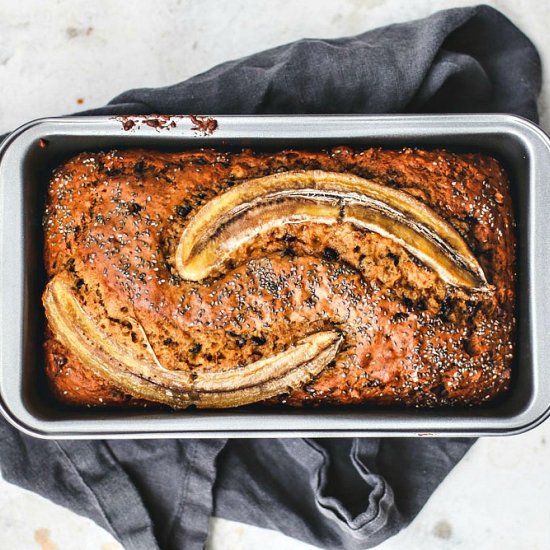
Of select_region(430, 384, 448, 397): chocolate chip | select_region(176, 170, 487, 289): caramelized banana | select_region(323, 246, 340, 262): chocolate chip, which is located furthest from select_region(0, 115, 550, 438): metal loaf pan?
select_region(323, 246, 340, 262): chocolate chip

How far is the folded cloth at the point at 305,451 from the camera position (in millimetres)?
1701

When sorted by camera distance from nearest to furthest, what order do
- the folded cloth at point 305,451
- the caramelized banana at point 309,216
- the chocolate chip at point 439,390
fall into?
the caramelized banana at point 309,216, the chocolate chip at point 439,390, the folded cloth at point 305,451

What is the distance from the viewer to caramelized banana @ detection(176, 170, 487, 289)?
1.39 m

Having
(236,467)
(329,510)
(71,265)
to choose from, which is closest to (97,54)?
(71,265)

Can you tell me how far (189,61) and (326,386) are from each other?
104 centimetres

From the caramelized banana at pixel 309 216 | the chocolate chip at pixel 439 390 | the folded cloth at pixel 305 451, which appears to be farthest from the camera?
the folded cloth at pixel 305 451

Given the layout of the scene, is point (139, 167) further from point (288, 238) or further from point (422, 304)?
point (422, 304)

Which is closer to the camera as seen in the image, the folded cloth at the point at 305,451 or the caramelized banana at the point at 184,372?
the caramelized banana at the point at 184,372

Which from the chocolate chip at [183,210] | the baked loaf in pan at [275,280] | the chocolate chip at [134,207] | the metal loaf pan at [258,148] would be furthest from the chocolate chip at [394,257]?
the chocolate chip at [134,207]

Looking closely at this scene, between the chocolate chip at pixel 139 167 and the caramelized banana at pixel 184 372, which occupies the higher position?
the chocolate chip at pixel 139 167

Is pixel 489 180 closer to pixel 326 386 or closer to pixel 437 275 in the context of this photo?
pixel 437 275

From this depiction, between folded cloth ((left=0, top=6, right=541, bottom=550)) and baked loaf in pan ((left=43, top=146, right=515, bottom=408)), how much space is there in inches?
11.9

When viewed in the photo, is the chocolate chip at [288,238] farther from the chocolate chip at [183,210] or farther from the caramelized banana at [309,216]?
the chocolate chip at [183,210]

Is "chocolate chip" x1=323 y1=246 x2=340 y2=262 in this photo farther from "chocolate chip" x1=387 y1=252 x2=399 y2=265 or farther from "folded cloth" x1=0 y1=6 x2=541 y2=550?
"folded cloth" x1=0 y1=6 x2=541 y2=550
